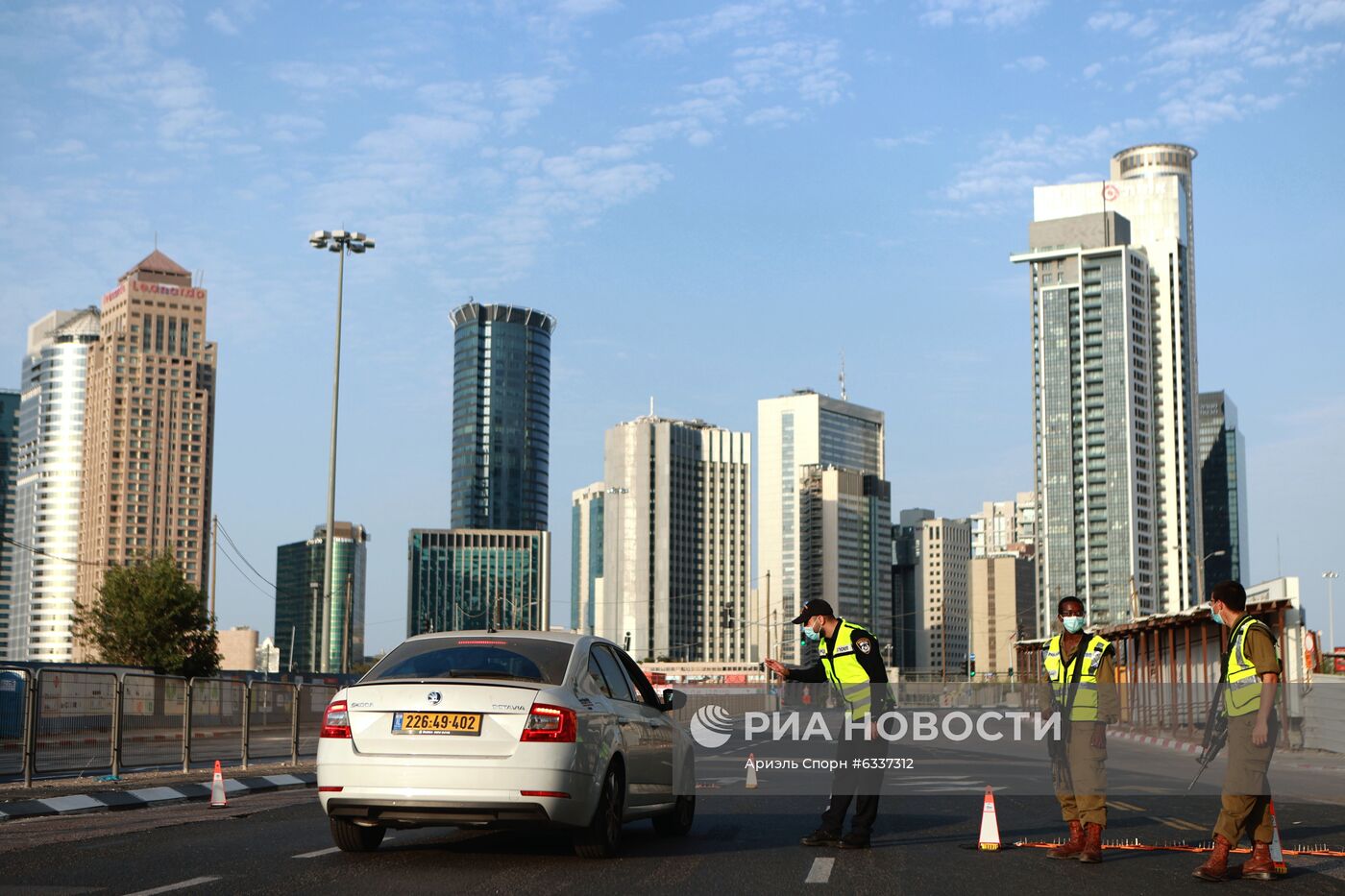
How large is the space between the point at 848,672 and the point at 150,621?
58578 millimetres

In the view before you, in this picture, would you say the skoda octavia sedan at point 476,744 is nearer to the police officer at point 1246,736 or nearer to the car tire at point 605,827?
the car tire at point 605,827

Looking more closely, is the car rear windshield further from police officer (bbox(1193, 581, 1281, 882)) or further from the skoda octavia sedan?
police officer (bbox(1193, 581, 1281, 882))

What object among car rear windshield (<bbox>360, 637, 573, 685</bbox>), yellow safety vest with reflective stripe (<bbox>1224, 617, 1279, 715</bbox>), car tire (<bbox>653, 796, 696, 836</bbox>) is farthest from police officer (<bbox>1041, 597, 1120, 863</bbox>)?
car rear windshield (<bbox>360, 637, 573, 685</bbox>)

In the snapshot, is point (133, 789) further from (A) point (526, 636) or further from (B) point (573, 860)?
(B) point (573, 860)

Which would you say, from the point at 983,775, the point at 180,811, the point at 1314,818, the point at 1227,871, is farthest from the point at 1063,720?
the point at 983,775

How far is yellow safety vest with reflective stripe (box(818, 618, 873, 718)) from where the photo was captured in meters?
11.2

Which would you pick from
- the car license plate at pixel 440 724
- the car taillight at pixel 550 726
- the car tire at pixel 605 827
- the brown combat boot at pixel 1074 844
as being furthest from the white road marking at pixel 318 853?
the brown combat boot at pixel 1074 844

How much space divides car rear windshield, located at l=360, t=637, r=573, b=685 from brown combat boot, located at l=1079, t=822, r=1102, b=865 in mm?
3765

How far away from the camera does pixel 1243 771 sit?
970 cm

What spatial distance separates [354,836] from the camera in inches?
417

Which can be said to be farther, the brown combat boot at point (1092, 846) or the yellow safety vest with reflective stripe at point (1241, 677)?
the brown combat boot at point (1092, 846)

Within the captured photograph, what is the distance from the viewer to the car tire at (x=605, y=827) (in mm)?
10156

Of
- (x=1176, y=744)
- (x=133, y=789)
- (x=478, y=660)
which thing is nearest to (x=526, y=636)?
(x=478, y=660)

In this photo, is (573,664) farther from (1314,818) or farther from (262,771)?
(262,771)
